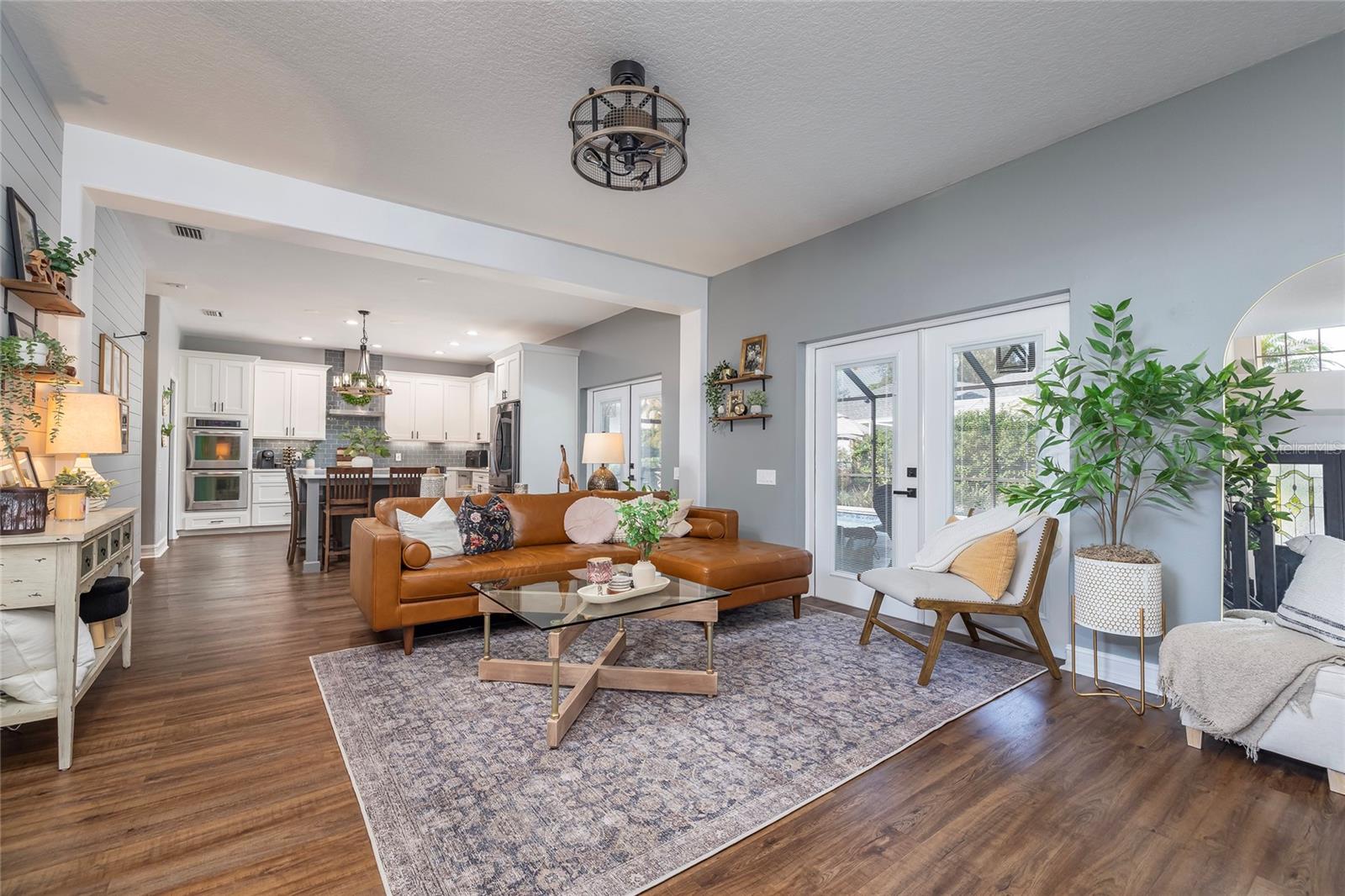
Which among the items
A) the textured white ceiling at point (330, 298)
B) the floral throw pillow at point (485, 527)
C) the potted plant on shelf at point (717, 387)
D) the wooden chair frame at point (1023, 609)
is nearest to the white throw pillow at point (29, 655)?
the floral throw pillow at point (485, 527)

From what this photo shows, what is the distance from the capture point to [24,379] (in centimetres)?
240

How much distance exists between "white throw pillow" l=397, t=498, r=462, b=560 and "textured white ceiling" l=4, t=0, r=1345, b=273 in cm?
203

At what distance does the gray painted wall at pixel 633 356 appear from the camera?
6059mm

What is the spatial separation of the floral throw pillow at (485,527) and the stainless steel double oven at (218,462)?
6.00m

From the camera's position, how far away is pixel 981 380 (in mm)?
3711

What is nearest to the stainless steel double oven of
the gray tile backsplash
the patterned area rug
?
the gray tile backsplash

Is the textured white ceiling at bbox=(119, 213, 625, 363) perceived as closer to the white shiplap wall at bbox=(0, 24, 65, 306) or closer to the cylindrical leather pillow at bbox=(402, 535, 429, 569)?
the white shiplap wall at bbox=(0, 24, 65, 306)

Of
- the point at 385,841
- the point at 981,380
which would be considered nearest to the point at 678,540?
the point at 981,380

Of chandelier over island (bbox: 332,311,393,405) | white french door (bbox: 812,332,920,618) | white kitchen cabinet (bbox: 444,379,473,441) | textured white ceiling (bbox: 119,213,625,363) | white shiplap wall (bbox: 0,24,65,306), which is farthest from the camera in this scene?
white kitchen cabinet (bbox: 444,379,473,441)

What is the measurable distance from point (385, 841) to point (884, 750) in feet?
5.44

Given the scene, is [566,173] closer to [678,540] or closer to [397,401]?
[678,540]

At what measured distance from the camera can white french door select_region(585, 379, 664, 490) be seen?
645 cm

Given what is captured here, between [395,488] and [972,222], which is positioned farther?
[395,488]

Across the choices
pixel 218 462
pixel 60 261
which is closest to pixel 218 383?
pixel 218 462
